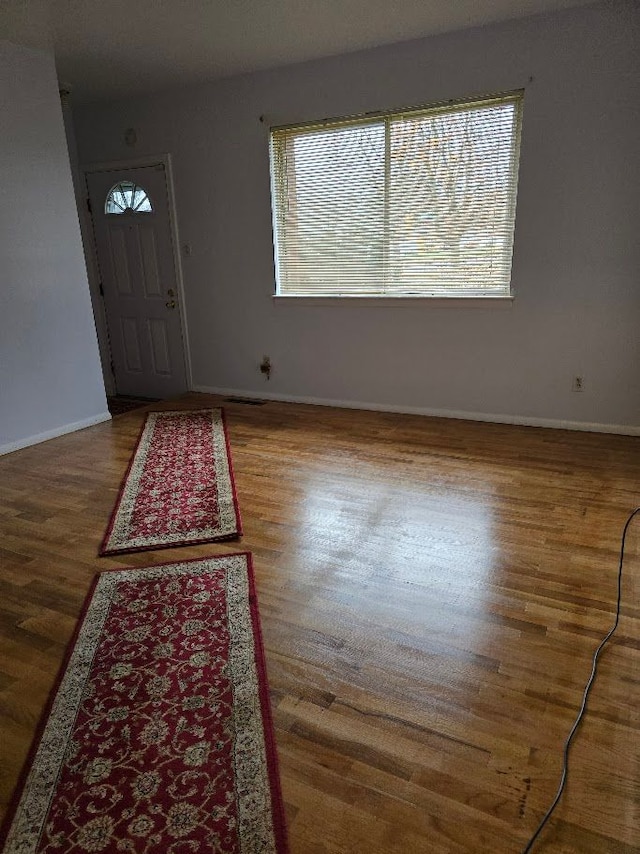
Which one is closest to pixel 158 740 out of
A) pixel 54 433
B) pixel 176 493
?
pixel 176 493

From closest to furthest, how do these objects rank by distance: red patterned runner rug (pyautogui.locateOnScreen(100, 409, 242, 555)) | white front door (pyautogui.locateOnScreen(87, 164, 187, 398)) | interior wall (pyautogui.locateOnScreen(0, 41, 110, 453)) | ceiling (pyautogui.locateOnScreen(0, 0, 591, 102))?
red patterned runner rug (pyautogui.locateOnScreen(100, 409, 242, 555)), ceiling (pyautogui.locateOnScreen(0, 0, 591, 102)), interior wall (pyautogui.locateOnScreen(0, 41, 110, 453)), white front door (pyautogui.locateOnScreen(87, 164, 187, 398))

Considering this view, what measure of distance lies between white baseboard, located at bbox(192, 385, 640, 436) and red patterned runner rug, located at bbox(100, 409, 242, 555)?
35.9 inches

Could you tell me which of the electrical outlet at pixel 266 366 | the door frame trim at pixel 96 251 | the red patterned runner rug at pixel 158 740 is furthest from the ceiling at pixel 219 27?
the red patterned runner rug at pixel 158 740

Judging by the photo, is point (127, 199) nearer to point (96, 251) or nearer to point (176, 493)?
point (96, 251)

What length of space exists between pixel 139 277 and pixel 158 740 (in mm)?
4694

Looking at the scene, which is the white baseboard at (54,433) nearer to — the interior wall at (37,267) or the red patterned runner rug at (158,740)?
the interior wall at (37,267)

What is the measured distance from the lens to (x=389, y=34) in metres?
3.55

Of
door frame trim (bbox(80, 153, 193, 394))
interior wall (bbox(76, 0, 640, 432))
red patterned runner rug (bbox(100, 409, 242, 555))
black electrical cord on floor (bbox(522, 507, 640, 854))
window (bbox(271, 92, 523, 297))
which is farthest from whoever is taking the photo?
door frame trim (bbox(80, 153, 193, 394))

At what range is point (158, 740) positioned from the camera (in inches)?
56.4

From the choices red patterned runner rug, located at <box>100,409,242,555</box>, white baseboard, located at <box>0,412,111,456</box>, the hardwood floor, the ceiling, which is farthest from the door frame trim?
the hardwood floor

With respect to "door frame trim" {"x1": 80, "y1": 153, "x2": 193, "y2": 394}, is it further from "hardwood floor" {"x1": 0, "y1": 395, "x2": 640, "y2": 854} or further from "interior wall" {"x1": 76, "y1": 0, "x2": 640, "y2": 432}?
"hardwood floor" {"x1": 0, "y1": 395, "x2": 640, "y2": 854}

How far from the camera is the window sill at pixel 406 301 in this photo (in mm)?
3881

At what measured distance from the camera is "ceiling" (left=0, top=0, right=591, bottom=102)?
3.06 metres

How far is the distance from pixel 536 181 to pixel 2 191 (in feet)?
11.8
